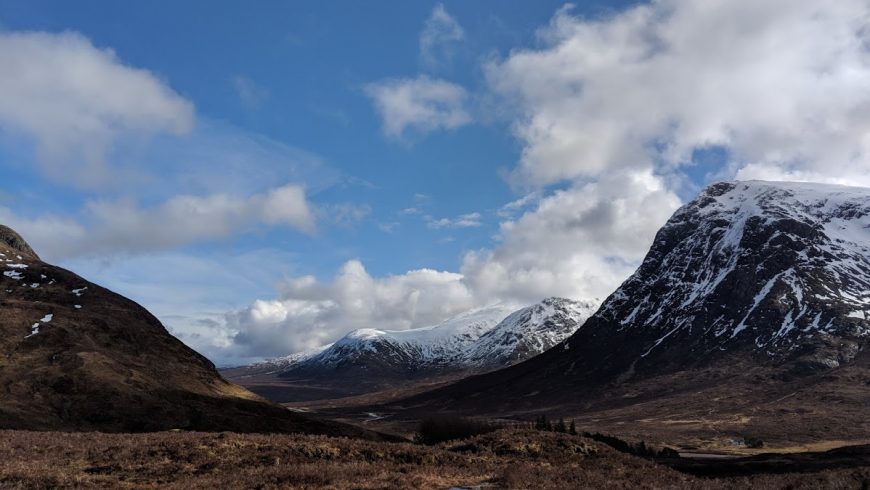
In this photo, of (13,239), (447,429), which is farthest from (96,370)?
(13,239)

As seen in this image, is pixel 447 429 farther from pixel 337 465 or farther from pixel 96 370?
pixel 337 465

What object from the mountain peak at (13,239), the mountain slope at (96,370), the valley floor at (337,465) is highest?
the mountain peak at (13,239)

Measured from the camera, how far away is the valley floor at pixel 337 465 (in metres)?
22.7

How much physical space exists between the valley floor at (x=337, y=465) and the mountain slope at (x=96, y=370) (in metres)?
52.9

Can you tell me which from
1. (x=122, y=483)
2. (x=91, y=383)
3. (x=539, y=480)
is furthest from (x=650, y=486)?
(x=91, y=383)

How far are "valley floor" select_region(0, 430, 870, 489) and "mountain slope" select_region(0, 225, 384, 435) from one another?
5292 cm

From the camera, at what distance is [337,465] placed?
84.7 feet

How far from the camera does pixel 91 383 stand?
3693 inches

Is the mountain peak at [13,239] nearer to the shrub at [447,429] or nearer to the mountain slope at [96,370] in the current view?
the mountain slope at [96,370]

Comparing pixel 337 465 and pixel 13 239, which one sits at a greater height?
pixel 13 239

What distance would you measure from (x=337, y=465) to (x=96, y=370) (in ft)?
300

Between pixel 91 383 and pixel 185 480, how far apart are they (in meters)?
84.6

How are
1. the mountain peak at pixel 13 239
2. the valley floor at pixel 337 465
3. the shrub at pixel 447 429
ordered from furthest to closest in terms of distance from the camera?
the mountain peak at pixel 13 239 → the shrub at pixel 447 429 → the valley floor at pixel 337 465

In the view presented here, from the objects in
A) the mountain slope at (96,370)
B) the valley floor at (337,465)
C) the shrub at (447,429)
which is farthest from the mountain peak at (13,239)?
the valley floor at (337,465)
